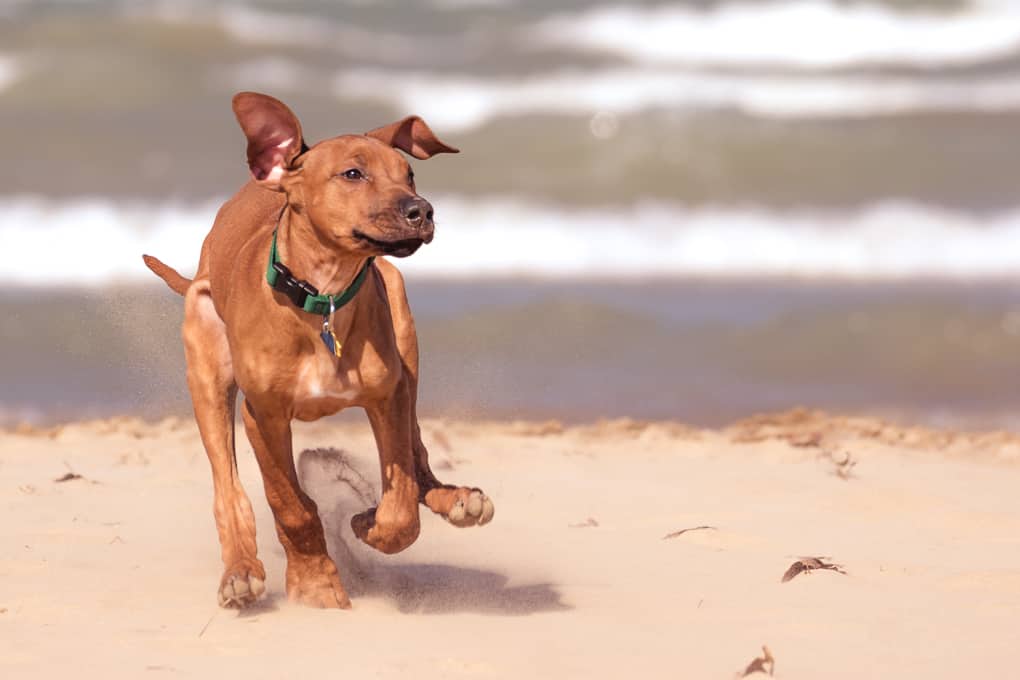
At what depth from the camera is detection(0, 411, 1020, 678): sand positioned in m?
5.00

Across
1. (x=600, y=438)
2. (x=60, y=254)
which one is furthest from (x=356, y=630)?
(x=60, y=254)

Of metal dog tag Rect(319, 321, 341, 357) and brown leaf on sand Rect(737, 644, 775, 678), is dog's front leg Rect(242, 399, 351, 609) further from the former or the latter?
brown leaf on sand Rect(737, 644, 775, 678)

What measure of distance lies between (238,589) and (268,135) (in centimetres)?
157

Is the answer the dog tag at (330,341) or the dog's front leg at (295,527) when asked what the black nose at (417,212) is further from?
the dog's front leg at (295,527)

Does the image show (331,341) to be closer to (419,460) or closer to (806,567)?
(419,460)

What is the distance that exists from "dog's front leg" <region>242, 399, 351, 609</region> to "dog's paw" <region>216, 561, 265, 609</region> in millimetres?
173

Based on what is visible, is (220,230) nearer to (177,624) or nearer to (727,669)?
(177,624)

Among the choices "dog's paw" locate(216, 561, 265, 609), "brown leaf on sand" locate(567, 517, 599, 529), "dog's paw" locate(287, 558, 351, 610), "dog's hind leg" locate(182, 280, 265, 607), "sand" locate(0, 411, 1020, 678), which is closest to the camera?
"sand" locate(0, 411, 1020, 678)

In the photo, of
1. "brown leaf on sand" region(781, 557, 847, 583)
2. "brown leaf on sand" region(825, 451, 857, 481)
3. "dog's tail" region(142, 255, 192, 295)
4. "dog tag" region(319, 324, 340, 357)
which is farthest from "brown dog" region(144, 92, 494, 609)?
"brown leaf on sand" region(825, 451, 857, 481)

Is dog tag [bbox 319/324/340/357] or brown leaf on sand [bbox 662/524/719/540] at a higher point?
brown leaf on sand [bbox 662/524/719/540]

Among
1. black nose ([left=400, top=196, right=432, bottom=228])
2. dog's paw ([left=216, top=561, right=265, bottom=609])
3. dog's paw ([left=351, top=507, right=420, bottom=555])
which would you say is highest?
black nose ([left=400, top=196, right=432, bottom=228])

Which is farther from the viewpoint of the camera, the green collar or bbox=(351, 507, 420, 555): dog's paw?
bbox=(351, 507, 420, 555): dog's paw

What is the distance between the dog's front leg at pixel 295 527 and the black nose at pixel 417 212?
40.6 inches

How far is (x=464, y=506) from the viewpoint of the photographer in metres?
5.77
